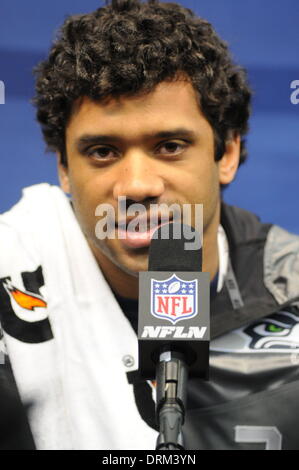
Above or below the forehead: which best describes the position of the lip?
below

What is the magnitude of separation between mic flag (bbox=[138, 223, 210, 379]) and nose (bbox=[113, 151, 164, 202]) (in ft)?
1.58

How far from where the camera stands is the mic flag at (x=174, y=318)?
762 mm

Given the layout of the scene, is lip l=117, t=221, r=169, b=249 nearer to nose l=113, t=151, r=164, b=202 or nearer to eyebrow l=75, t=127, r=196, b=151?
nose l=113, t=151, r=164, b=202

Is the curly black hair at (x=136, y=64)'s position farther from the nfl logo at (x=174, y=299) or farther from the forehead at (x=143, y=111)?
the nfl logo at (x=174, y=299)

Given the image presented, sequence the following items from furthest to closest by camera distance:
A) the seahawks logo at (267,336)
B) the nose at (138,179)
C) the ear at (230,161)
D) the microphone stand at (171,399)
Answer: the ear at (230,161)
the seahawks logo at (267,336)
the nose at (138,179)
the microphone stand at (171,399)

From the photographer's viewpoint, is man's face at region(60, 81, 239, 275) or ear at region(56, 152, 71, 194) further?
ear at region(56, 152, 71, 194)

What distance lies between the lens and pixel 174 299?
78cm

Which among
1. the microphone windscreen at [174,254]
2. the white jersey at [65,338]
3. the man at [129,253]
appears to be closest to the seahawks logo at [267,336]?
the man at [129,253]

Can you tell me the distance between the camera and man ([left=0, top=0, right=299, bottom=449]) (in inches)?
52.1

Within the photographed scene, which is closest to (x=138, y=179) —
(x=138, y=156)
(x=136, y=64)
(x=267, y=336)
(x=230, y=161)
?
(x=138, y=156)

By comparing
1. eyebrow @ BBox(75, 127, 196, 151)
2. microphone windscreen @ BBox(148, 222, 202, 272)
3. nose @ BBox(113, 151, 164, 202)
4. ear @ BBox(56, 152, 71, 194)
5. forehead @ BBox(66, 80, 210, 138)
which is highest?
forehead @ BBox(66, 80, 210, 138)

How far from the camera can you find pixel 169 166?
4.42 feet

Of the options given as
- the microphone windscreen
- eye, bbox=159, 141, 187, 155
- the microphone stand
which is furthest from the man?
the microphone stand
